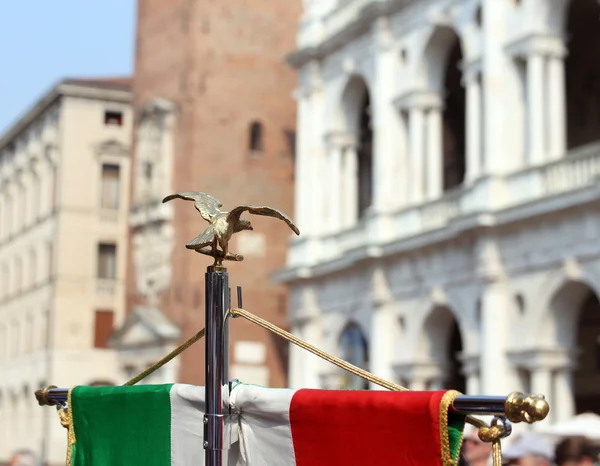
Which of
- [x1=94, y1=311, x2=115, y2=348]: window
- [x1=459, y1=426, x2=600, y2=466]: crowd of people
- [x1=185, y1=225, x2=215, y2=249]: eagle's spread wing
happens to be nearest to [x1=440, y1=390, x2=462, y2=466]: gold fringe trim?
[x1=185, y1=225, x2=215, y2=249]: eagle's spread wing

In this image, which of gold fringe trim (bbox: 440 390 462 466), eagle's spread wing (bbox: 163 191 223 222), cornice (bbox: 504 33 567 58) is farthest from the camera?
cornice (bbox: 504 33 567 58)

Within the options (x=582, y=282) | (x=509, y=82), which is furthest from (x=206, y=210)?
(x=509, y=82)

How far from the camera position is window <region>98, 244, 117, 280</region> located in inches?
1634

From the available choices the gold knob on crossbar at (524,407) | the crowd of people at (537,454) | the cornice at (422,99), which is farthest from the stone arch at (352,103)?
the gold knob on crossbar at (524,407)

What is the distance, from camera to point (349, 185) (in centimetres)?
2875

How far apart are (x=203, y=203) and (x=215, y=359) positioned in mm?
493

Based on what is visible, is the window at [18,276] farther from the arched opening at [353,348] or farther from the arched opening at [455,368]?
the arched opening at [353,348]

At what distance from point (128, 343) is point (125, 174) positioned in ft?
23.7

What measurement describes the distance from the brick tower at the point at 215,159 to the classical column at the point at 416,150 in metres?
8.32

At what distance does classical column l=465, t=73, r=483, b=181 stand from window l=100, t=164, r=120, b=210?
2036cm

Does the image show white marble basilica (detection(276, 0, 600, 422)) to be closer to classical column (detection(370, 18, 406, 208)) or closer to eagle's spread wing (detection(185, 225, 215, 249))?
classical column (detection(370, 18, 406, 208))

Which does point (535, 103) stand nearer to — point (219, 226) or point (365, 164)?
point (365, 164)

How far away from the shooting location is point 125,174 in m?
42.0

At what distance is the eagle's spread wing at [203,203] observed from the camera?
136 inches
